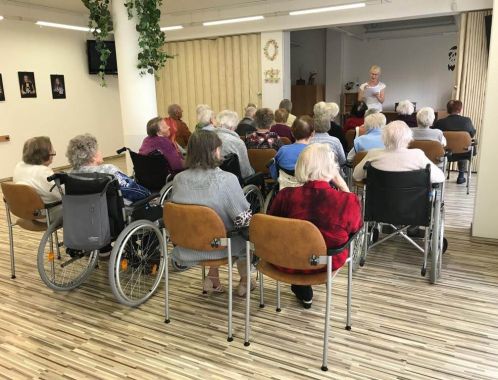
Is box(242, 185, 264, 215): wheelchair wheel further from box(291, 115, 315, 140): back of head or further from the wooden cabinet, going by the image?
the wooden cabinet

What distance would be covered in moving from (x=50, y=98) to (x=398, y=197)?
7784mm

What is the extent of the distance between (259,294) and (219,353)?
29.7 inches

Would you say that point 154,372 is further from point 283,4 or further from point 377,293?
point 283,4

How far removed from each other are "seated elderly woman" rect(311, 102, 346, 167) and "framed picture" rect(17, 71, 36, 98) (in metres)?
6.15


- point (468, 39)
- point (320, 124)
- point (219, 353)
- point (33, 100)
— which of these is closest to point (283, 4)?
point (468, 39)

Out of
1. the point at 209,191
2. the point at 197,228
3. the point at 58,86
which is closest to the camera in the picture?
the point at 197,228

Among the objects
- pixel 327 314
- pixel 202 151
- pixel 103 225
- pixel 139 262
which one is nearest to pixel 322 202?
pixel 327 314

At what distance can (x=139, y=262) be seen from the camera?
11.1 feet

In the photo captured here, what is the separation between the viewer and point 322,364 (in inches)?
93.1

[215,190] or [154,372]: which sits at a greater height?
[215,190]

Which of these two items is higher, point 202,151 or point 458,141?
point 202,151

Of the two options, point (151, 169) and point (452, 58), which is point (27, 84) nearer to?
point (151, 169)

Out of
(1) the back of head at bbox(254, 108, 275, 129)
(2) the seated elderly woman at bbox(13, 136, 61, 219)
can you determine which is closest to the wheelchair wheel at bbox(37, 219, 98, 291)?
(2) the seated elderly woman at bbox(13, 136, 61, 219)

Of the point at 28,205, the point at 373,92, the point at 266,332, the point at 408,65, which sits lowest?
the point at 266,332
